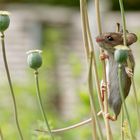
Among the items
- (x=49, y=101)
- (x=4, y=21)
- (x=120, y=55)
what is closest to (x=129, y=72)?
(x=120, y=55)

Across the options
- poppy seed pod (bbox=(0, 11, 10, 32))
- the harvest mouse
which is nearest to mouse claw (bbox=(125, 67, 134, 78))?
the harvest mouse

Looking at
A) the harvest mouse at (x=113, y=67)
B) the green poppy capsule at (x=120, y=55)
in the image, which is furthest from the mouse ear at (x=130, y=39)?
the green poppy capsule at (x=120, y=55)

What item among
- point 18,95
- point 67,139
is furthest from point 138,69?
point 18,95

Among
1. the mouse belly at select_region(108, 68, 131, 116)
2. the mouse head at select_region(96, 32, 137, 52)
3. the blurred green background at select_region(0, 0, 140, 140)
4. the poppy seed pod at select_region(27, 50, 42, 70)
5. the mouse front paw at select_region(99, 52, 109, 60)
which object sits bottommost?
the blurred green background at select_region(0, 0, 140, 140)

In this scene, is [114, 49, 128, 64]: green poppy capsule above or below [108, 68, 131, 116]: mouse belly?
above

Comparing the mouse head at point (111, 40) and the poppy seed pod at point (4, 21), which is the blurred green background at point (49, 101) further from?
the poppy seed pod at point (4, 21)

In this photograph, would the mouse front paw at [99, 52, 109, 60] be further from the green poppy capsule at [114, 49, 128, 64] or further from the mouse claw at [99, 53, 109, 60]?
the green poppy capsule at [114, 49, 128, 64]

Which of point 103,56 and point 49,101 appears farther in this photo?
point 49,101

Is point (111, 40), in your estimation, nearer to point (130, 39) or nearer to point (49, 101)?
point (130, 39)

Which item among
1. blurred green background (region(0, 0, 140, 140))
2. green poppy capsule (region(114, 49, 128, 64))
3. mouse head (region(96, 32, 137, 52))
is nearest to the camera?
green poppy capsule (region(114, 49, 128, 64))

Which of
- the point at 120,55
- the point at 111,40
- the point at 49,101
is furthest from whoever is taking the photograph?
the point at 49,101

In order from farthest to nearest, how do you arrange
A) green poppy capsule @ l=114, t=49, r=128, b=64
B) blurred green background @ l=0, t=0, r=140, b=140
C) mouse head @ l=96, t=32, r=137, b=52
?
blurred green background @ l=0, t=0, r=140, b=140 → mouse head @ l=96, t=32, r=137, b=52 → green poppy capsule @ l=114, t=49, r=128, b=64
